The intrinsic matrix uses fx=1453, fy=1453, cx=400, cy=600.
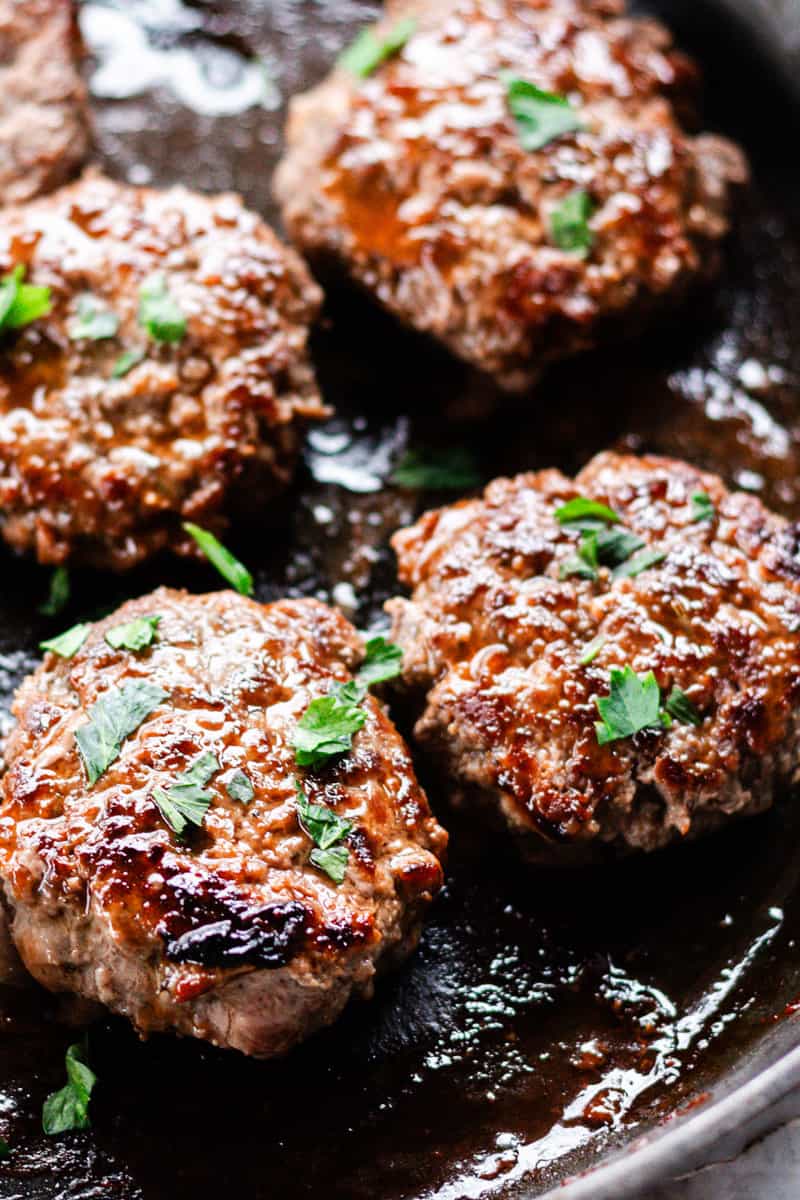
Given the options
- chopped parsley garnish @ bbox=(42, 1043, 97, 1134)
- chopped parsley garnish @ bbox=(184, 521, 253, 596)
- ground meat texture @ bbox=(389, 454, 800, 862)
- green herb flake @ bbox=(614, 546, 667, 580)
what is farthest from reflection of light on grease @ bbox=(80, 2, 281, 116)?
chopped parsley garnish @ bbox=(42, 1043, 97, 1134)

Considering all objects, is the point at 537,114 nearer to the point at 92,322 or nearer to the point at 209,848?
the point at 92,322

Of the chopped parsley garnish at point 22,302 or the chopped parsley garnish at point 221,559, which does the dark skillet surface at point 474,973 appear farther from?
the chopped parsley garnish at point 22,302

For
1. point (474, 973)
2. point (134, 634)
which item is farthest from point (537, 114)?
point (474, 973)

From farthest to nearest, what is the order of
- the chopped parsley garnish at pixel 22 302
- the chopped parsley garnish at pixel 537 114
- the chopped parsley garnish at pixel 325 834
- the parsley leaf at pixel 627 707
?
the chopped parsley garnish at pixel 537 114 < the chopped parsley garnish at pixel 22 302 < the parsley leaf at pixel 627 707 < the chopped parsley garnish at pixel 325 834

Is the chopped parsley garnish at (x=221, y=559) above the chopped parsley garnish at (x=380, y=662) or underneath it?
underneath

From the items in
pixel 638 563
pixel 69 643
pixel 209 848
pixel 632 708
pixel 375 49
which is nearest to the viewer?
pixel 209 848

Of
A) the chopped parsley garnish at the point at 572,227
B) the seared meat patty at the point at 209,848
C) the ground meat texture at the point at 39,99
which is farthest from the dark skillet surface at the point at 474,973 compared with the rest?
the ground meat texture at the point at 39,99
